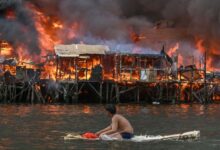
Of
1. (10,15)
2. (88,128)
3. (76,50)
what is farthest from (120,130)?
(10,15)

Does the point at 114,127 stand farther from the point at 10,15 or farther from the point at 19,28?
the point at 10,15

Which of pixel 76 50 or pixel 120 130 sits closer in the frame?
pixel 120 130

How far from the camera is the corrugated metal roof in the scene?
2517 inches

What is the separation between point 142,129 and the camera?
34062 mm

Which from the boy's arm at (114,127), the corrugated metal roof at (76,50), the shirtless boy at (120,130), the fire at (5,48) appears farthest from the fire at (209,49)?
the boy's arm at (114,127)

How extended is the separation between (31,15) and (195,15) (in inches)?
748

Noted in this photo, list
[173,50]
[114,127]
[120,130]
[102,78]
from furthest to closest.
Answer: [173,50]
[102,78]
[120,130]
[114,127]

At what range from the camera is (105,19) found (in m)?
74.2

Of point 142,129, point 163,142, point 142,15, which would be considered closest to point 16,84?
point 142,15

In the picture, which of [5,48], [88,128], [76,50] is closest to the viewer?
[88,128]

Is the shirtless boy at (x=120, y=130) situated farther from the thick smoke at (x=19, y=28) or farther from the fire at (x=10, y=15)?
the fire at (x=10, y=15)

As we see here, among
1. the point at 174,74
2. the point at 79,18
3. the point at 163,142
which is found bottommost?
the point at 163,142

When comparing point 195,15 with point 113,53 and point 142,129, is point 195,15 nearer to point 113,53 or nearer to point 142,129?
point 113,53

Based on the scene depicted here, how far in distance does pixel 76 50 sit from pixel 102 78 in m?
3.82
